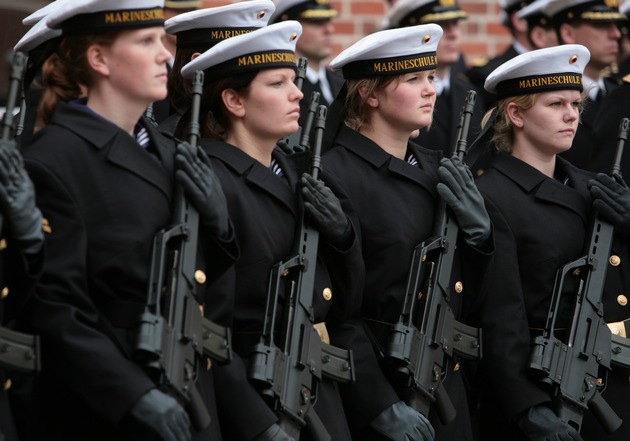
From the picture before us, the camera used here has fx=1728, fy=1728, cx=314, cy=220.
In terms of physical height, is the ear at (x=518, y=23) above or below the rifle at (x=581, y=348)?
above

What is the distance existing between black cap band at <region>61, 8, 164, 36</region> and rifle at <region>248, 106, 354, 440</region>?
43.4 inches

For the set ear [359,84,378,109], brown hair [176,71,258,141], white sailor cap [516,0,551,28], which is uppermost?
white sailor cap [516,0,551,28]

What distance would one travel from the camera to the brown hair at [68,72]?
6254mm

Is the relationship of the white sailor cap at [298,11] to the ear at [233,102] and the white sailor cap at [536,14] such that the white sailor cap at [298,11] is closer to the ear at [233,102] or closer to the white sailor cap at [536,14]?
the white sailor cap at [536,14]

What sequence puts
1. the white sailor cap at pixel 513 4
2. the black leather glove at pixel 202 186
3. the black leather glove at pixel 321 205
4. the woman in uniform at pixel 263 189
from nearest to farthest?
the black leather glove at pixel 202 186 → the woman in uniform at pixel 263 189 → the black leather glove at pixel 321 205 → the white sailor cap at pixel 513 4

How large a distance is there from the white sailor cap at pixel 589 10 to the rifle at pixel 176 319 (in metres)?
5.28

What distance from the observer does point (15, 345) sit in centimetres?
575

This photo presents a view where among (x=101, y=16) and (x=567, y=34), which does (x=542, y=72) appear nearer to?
(x=101, y=16)

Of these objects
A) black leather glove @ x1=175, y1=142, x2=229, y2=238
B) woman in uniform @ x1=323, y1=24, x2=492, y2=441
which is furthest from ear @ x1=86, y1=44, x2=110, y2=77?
woman in uniform @ x1=323, y1=24, x2=492, y2=441

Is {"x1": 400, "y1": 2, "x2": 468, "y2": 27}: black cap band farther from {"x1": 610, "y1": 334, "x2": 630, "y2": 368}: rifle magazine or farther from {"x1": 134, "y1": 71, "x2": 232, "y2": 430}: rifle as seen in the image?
{"x1": 134, "y1": 71, "x2": 232, "y2": 430}: rifle

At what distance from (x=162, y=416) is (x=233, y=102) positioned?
64.6 inches

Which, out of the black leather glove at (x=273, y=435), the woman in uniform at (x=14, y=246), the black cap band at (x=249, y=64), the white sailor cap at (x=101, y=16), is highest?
the white sailor cap at (x=101, y=16)

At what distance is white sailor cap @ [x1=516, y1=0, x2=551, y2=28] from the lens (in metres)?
11.2

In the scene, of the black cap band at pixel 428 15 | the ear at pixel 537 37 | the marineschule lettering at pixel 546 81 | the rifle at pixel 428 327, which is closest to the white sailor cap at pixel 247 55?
the rifle at pixel 428 327
